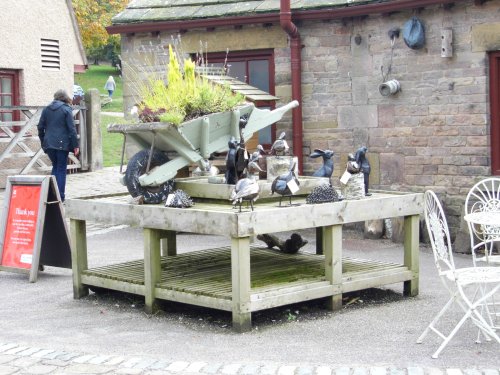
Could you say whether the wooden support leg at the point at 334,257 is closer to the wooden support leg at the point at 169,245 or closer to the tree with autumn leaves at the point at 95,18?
the wooden support leg at the point at 169,245

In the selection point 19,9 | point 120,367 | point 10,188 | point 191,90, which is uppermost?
point 19,9

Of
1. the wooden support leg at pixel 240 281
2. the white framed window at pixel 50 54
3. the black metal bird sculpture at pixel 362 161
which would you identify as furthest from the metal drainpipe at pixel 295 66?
the white framed window at pixel 50 54

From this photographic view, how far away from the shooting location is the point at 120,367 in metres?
5.78

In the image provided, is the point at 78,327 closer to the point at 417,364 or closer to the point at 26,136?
the point at 417,364

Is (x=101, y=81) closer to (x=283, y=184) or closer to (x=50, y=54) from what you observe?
(x=50, y=54)

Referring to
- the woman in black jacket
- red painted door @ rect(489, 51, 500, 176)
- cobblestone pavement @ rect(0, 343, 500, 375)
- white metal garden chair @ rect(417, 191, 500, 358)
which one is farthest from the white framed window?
white metal garden chair @ rect(417, 191, 500, 358)

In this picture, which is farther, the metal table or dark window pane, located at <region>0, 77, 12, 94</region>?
dark window pane, located at <region>0, 77, 12, 94</region>

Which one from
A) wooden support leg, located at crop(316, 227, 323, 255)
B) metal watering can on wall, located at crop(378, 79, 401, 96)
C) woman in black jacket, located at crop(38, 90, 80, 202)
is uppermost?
metal watering can on wall, located at crop(378, 79, 401, 96)

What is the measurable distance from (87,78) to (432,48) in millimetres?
35348

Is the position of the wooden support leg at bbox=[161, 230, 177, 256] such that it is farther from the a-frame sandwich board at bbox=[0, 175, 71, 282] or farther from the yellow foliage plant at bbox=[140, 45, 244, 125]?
the yellow foliage plant at bbox=[140, 45, 244, 125]

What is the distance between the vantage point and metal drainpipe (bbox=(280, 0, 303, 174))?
12242 millimetres

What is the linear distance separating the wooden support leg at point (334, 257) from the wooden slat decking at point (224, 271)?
13 cm

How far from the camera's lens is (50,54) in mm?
19766

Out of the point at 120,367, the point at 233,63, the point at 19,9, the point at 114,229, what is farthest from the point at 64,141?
the point at 120,367
